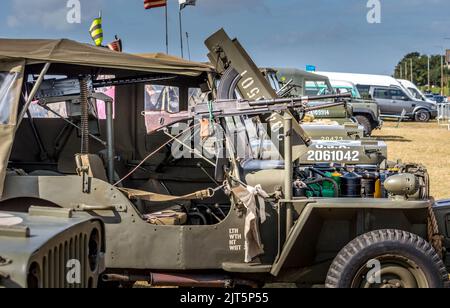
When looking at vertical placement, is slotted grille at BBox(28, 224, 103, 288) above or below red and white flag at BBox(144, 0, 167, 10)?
below

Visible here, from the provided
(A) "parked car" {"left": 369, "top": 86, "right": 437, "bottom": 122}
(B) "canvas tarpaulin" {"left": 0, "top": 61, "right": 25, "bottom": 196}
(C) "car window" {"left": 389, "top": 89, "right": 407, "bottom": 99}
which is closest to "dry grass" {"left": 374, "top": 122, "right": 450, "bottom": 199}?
(A) "parked car" {"left": 369, "top": 86, "right": 437, "bottom": 122}

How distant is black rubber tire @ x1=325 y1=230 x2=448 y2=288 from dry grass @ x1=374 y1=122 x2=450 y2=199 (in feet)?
22.2

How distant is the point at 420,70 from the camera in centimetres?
9788

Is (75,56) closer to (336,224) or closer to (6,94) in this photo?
(6,94)

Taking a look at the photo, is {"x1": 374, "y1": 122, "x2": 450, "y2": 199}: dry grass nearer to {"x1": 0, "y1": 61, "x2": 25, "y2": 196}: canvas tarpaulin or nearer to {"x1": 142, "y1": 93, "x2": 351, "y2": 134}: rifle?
{"x1": 142, "y1": 93, "x2": 351, "y2": 134}: rifle

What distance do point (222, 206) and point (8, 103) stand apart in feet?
6.46

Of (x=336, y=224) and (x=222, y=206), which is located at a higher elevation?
(x=222, y=206)

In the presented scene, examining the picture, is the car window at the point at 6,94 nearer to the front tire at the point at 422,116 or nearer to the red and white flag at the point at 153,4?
the red and white flag at the point at 153,4

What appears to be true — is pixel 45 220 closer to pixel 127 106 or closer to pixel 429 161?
pixel 127 106

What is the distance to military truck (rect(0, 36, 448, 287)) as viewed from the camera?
4.92 metres

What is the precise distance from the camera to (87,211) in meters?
5.03

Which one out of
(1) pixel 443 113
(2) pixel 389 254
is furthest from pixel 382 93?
(2) pixel 389 254

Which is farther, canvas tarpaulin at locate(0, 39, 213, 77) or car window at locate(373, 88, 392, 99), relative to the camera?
car window at locate(373, 88, 392, 99)

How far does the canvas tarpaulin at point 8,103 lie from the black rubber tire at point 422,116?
2946 centimetres
